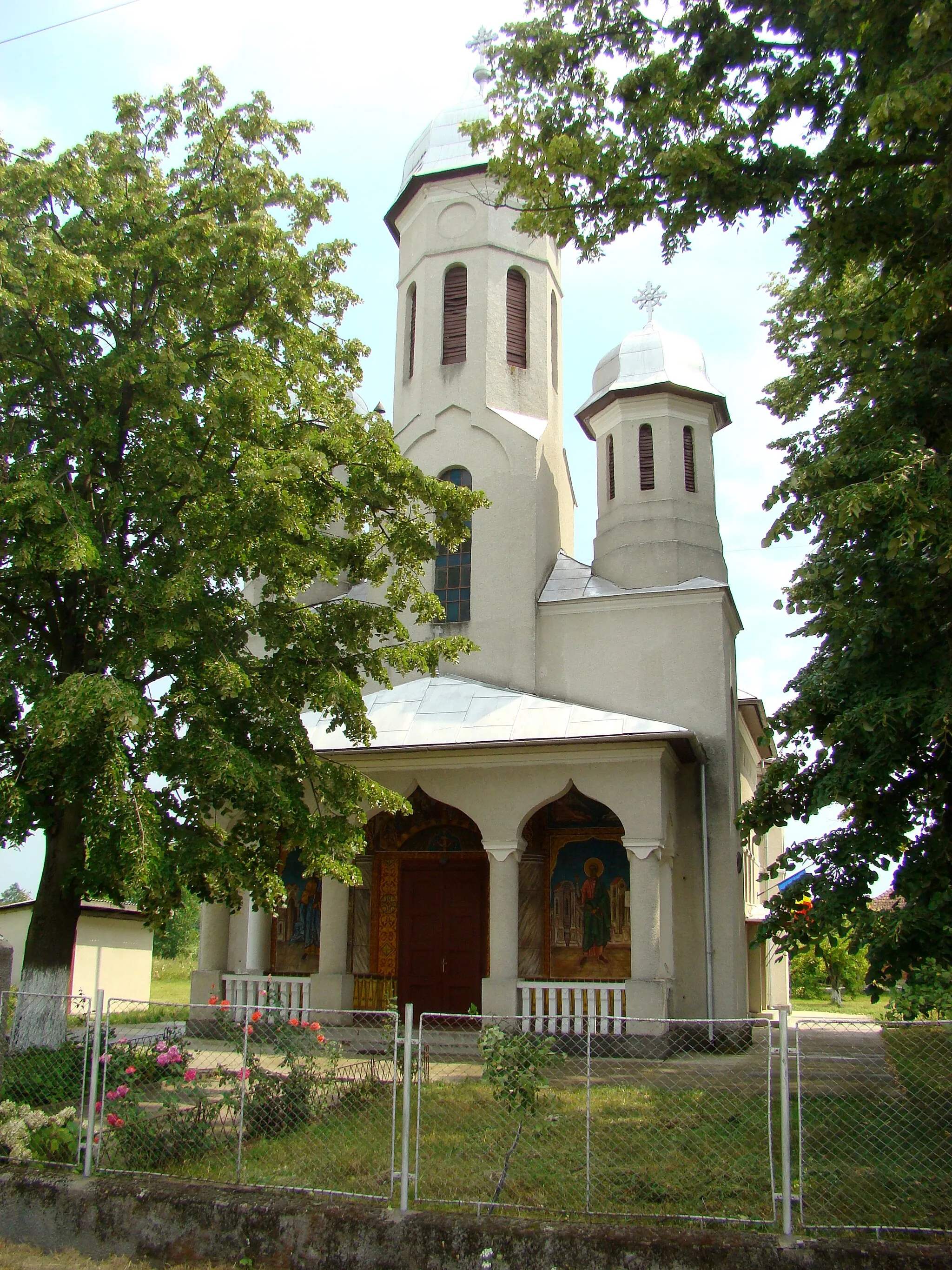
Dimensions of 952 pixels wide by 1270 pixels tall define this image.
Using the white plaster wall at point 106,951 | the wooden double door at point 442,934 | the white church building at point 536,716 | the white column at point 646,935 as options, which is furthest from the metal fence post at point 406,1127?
the white plaster wall at point 106,951

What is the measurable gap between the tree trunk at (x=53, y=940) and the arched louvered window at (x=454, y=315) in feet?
36.7

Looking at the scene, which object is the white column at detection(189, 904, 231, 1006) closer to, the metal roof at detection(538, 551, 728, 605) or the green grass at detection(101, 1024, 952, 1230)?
the metal roof at detection(538, 551, 728, 605)

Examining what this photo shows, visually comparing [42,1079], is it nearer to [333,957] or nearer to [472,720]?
[333,957]

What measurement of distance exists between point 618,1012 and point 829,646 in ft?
18.4

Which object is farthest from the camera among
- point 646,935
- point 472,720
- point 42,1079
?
point 472,720

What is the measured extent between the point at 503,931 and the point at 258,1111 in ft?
20.4

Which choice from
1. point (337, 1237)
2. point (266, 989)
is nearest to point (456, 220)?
point (266, 989)

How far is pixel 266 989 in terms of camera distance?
50.3 feet

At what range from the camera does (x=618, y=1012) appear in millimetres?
13898

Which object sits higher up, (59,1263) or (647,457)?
(647,457)

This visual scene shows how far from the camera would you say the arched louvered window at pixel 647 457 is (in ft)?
62.1

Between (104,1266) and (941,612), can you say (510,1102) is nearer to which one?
(104,1266)

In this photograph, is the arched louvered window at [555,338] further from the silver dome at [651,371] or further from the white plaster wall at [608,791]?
the white plaster wall at [608,791]

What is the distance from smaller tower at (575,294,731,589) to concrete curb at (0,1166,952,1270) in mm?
13008
